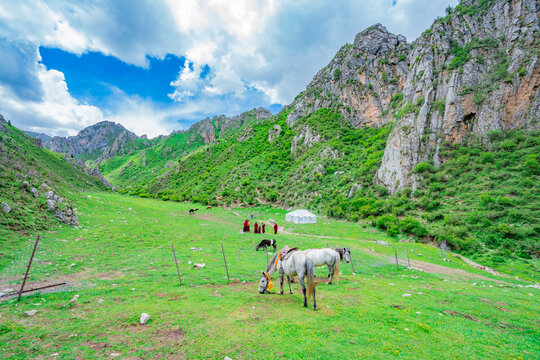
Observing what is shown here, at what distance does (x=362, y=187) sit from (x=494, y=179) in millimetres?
19002

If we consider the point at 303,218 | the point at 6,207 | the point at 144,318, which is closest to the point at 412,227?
the point at 303,218

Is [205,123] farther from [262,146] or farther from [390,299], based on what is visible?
[390,299]

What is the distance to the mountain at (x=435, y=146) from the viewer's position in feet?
80.8

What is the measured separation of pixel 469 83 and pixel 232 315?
179ft

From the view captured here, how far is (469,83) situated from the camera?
37.9 metres

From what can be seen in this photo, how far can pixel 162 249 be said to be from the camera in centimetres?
1662

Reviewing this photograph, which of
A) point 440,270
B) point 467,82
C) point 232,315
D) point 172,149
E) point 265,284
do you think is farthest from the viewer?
point 172,149

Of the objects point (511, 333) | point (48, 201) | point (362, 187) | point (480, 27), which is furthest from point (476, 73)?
point (48, 201)

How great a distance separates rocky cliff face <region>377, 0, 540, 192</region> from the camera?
3262 cm

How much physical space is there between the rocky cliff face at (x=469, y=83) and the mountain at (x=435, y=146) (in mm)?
176

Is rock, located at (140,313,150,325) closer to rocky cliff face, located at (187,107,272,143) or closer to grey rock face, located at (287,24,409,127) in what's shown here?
grey rock face, located at (287,24,409,127)

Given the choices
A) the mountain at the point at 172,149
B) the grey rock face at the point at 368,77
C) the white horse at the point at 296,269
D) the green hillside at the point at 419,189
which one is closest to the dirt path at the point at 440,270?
the green hillside at the point at 419,189

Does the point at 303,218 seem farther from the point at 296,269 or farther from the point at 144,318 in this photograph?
the point at 144,318

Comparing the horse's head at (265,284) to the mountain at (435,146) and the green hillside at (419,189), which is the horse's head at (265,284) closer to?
the green hillside at (419,189)
